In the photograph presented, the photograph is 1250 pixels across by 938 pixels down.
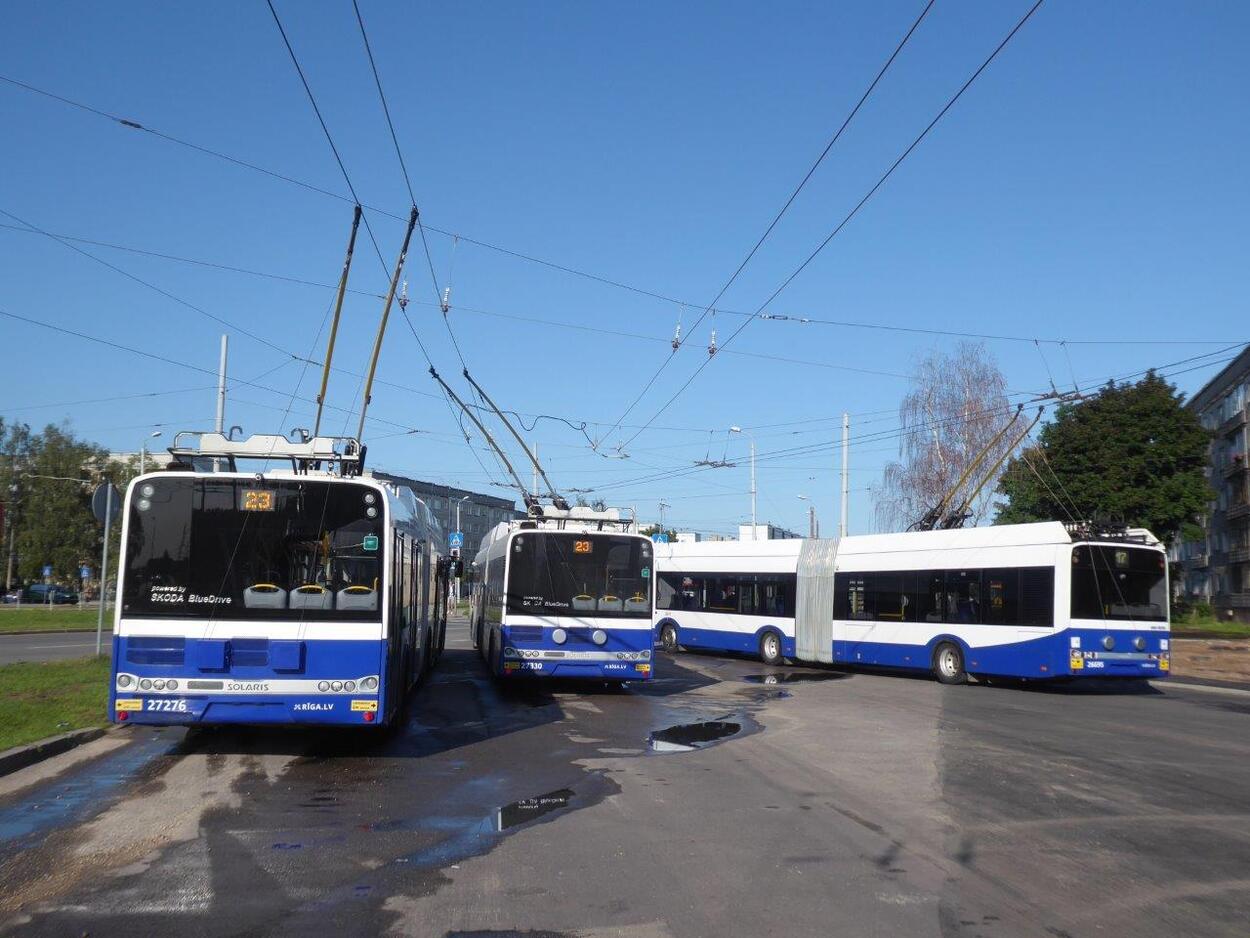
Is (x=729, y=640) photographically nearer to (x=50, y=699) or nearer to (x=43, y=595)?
(x=50, y=699)

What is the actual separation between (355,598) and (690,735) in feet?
17.3

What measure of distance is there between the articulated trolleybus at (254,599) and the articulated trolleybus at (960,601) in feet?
46.9

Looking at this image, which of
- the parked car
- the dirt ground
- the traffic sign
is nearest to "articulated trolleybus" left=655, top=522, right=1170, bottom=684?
the dirt ground

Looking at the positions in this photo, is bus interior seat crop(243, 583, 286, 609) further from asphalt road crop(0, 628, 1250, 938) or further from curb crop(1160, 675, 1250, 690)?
curb crop(1160, 675, 1250, 690)

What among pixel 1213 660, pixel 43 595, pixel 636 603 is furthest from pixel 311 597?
pixel 43 595

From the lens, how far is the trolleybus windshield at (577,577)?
19016 mm

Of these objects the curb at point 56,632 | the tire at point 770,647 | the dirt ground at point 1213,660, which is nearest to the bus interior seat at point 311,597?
the tire at point 770,647

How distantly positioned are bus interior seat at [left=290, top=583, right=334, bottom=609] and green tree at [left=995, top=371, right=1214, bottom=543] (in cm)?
3674

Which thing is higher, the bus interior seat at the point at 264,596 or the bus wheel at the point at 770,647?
the bus interior seat at the point at 264,596

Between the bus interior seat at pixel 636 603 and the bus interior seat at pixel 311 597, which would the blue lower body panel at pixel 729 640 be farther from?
the bus interior seat at pixel 311 597

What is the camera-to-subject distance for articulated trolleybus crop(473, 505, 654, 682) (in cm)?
1886

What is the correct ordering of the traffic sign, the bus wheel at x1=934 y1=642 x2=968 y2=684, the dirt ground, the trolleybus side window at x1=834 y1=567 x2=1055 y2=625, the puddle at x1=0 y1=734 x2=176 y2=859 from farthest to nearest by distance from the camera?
the dirt ground → the bus wheel at x1=934 y1=642 x2=968 y2=684 → the trolleybus side window at x1=834 y1=567 x2=1055 y2=625 → the traffic sign → the puddle at x1=0 y1=734 x2=176 y2=859

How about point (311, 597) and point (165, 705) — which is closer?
point (165, 705)

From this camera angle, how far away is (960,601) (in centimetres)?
2353
